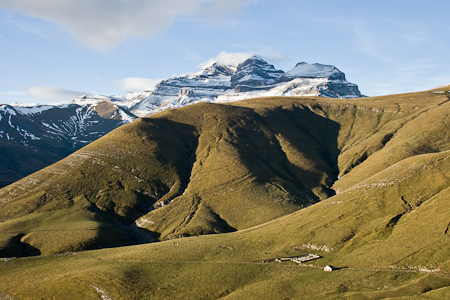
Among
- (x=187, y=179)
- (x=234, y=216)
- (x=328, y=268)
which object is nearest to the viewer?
(x=328, y=268)

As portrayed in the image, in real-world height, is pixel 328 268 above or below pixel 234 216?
above

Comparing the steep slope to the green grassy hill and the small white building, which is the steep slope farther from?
the small white building

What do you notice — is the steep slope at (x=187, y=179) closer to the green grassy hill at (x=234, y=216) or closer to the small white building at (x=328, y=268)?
the green grassy hill at (x=234, y=216)

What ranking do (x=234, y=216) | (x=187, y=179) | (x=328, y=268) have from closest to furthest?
(x=328, y=268)
(x=234, y=216)
(x=187, y=179)

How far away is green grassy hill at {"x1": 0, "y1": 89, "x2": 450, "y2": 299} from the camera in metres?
60.7

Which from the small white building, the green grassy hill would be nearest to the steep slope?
the green grassy hill

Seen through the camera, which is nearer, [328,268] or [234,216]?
[328,268]

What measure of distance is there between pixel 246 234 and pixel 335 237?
26.3m

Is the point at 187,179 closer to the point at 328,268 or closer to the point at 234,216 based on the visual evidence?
the point at 234,216

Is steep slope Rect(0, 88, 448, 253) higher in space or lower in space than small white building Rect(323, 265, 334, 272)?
higher

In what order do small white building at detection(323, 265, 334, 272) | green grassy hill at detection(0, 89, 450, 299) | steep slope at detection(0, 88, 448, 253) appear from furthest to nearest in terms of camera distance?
steep slope at detection(0, 88, 448, 253), small white building at detection(323, 265, 334, 272), green grassy hill at detection(0, 89, 450, 299)

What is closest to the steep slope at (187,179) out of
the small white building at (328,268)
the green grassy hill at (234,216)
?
the green grassy hill at (234,216)

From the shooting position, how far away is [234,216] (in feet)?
424

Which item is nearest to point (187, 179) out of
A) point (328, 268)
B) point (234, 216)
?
point (234, 216)
